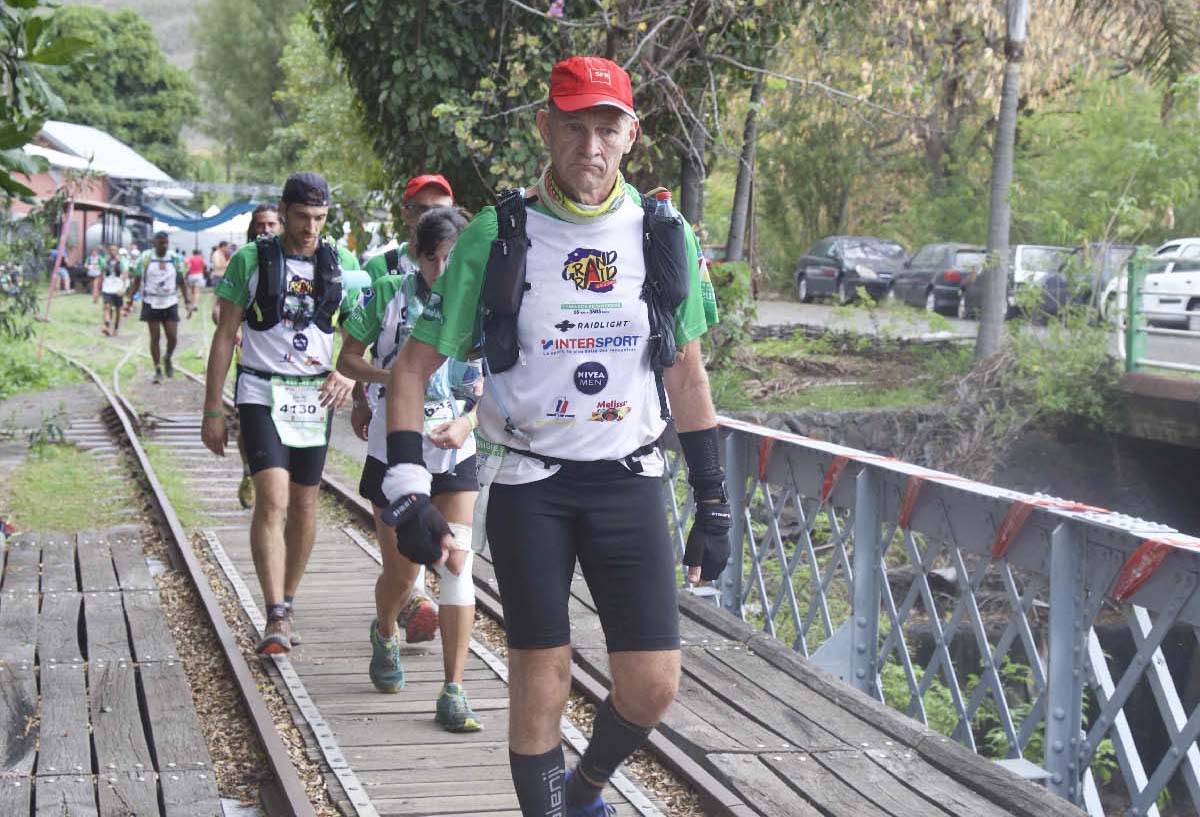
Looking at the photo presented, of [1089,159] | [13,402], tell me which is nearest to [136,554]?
[13,402]

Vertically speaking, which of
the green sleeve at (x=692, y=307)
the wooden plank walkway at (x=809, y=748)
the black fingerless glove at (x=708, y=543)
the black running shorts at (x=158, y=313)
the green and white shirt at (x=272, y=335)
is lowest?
the wooden plank walkway at (x=809, y=748)

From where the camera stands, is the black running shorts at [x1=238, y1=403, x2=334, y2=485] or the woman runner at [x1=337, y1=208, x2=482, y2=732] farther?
the black running shorts at [x1=238, y1=403, x2=334, y2=485]

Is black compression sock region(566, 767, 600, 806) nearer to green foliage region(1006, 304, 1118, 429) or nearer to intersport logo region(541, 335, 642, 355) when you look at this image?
intersport logo region(541, 335, 642, 355)

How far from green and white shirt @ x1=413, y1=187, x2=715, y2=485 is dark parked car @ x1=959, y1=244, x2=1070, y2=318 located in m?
15.0

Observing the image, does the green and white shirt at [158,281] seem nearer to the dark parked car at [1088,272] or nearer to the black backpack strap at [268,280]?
the dark parked car at [1088,272]

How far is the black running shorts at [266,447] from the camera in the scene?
23.2 ft

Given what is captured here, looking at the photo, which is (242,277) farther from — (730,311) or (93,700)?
(730,311)

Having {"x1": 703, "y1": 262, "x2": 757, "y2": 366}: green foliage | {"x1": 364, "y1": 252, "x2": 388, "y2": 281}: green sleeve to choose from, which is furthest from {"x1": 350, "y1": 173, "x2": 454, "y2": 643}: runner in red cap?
{"x1": 703, "y1": 262, "x2": 757, "y2": 366}: green foliage

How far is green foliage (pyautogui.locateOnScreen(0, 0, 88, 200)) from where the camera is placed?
691 cm

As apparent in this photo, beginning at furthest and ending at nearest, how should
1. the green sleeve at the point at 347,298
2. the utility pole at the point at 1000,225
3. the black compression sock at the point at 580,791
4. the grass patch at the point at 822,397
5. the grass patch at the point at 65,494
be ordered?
the utility pole at the point at 1000,225 < the grass patch at the point at 822,397 < the grass patch at the point at 65,494 < the green sleeve at the point at 347,298 < the black compression sock at the point at 580,791

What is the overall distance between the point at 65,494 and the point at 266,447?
6.35 meters

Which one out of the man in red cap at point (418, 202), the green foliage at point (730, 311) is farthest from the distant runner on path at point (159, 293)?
the man in red cap at point (418, 202)

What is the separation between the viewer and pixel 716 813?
5.13 m

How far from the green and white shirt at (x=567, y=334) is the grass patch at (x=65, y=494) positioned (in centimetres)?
794
